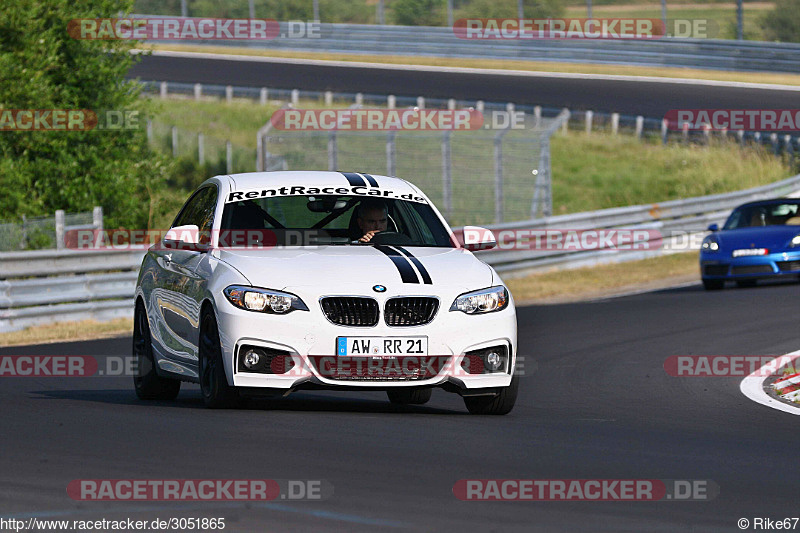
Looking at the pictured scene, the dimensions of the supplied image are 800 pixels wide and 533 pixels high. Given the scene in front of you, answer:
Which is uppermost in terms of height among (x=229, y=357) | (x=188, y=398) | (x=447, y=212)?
(x=229, y=357)

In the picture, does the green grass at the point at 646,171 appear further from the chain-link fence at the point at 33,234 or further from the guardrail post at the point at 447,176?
the chain-link fence at the point at 33,234

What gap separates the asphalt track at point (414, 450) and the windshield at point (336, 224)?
1.14 metres

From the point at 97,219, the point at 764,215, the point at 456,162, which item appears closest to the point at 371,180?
the point at 97,219

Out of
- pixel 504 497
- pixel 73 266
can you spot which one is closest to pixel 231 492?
pixel 504 497

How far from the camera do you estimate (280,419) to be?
867cm

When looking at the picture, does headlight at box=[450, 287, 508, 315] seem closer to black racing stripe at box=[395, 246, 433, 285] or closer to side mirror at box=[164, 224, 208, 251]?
black racing stripe at box=[395, 246, 433, 285]

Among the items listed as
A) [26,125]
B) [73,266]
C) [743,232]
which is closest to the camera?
[73,266]

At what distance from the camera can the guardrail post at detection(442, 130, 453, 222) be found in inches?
1025

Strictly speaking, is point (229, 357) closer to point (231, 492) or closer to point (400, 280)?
point (400, 280)

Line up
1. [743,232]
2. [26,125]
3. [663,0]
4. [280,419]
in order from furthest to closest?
[663,0], [26,125], [743,232], [280,419]

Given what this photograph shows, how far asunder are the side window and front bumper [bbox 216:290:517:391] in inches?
49.8

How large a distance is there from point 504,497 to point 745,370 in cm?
736

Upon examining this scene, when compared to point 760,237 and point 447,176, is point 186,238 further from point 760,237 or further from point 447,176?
point 447,176

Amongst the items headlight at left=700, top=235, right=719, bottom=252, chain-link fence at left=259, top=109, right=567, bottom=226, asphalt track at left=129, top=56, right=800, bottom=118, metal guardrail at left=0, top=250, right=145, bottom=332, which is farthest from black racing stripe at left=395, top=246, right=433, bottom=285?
asphalt track at left=129, top=56, right=800, bottom=118
